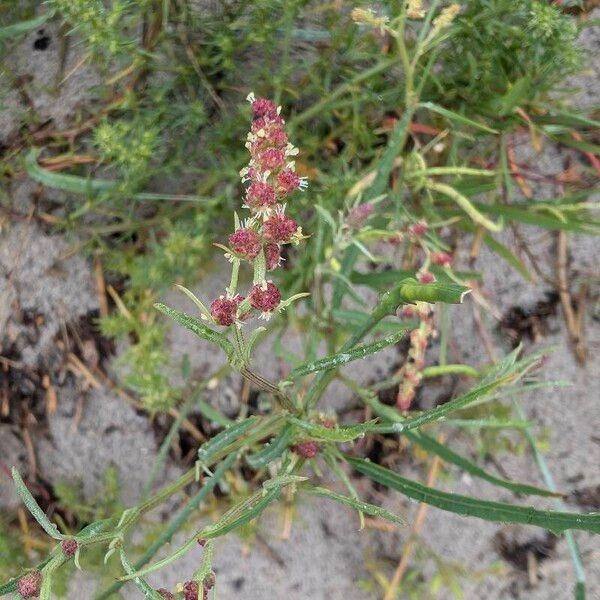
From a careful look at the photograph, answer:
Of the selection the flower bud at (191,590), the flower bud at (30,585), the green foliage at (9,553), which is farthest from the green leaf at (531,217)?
the green foliage at (9,553)

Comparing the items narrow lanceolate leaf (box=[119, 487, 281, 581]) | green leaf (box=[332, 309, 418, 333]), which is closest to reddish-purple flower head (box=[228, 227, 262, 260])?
narrow lanceolate leaf (box=[119, 487, 281, 581])

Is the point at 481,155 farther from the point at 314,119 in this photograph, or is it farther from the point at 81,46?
the point at 81,46

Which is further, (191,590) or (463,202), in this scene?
(463,202)

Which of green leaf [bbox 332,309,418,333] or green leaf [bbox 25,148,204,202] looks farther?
green leaf [bbox 25,148,204,202]

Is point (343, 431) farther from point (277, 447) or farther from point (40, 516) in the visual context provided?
point (40, 516)

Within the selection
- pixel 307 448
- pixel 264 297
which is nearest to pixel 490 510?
pixel 307 448

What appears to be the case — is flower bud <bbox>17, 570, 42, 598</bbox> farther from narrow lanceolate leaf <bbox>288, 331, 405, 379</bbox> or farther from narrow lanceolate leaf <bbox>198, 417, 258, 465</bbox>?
narrow lanceolate leaf <bbox>288, 331, 405, 379</bbox>

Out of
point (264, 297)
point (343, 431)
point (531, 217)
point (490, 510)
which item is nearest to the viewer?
point (264, 297)
